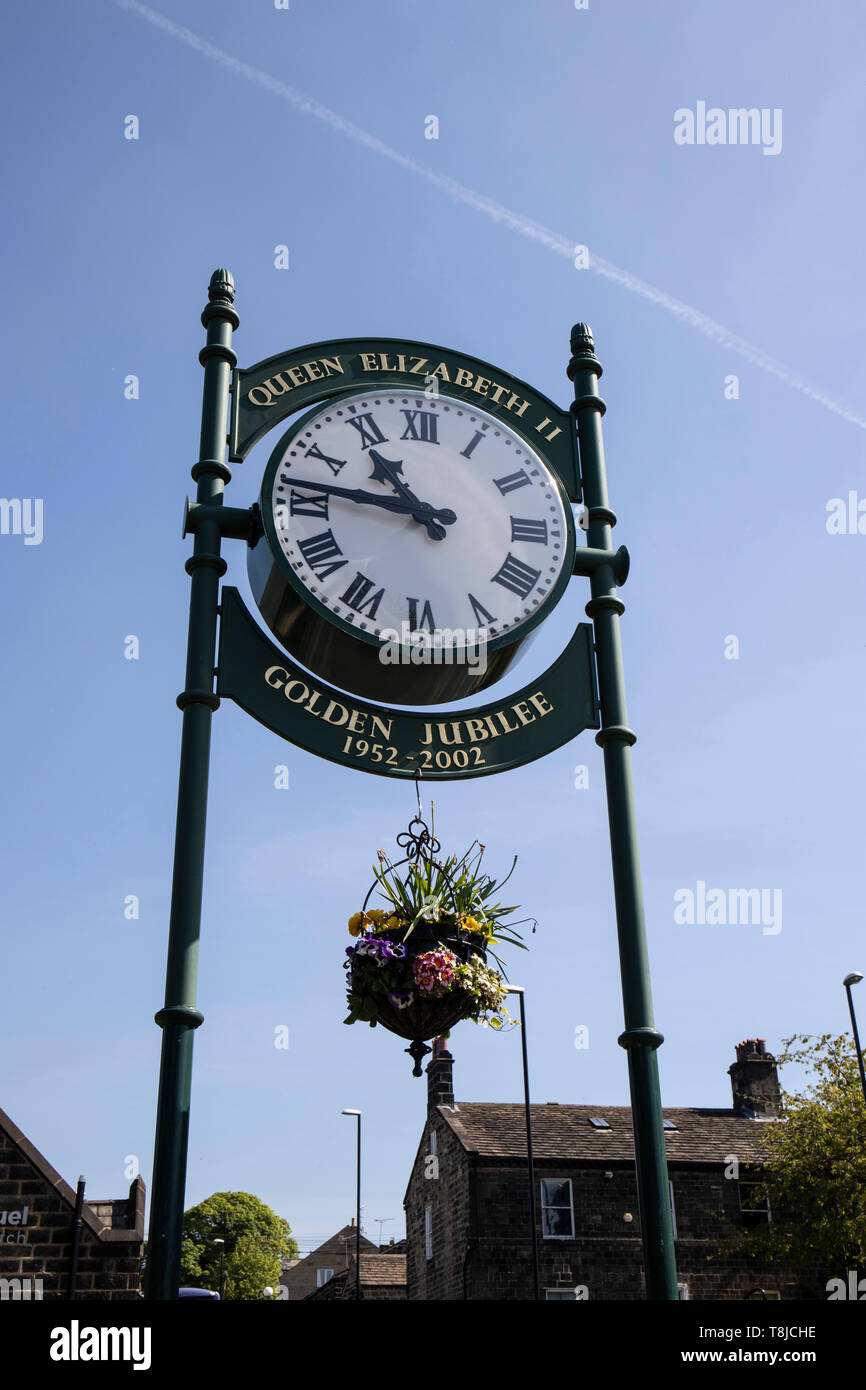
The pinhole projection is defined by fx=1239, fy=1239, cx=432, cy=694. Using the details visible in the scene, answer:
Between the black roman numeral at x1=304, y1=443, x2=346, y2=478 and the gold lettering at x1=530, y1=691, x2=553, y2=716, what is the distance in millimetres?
1497

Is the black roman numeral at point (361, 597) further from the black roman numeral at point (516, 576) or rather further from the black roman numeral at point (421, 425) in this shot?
the black roman numeral at point (421, 425)

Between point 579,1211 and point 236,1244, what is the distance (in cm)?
4415

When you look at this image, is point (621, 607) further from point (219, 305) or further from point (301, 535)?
point (219, 305)

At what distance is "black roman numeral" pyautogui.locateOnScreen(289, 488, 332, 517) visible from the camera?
599 centimetres

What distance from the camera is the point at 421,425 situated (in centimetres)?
649

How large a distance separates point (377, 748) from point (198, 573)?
1.20 metres

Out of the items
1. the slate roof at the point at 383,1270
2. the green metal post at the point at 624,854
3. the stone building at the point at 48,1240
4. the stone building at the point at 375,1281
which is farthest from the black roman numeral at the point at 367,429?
the slate roof at the point at 383,1270

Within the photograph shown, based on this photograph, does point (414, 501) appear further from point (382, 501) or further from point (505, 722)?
point (505, 722)

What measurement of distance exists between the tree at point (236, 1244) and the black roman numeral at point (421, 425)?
6269 centimetres

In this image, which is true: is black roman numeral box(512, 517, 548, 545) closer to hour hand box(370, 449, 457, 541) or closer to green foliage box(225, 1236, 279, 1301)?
hour hand box(370, 449, 457, 541)

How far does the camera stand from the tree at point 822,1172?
2773 cm

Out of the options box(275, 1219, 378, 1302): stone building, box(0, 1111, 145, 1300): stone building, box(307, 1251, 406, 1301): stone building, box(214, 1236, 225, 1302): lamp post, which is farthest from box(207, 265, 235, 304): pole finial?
box(275, 1219, 378, 1302): stone building
